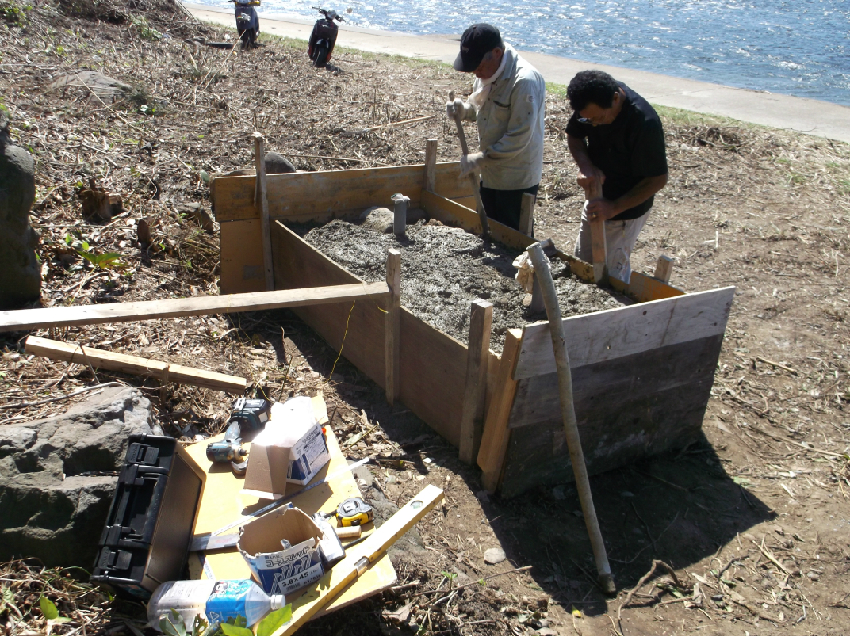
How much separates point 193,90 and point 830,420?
8.62 meters

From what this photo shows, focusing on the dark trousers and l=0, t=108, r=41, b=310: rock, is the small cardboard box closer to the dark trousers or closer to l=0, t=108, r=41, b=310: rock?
l=0, t=108, r=41, b=310: rock

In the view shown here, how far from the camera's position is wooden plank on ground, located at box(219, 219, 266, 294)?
5.27 meters

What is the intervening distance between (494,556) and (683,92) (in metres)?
13.6

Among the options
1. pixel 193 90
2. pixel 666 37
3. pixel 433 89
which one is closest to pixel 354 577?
pixel 193 90

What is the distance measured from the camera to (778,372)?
16.0 ft

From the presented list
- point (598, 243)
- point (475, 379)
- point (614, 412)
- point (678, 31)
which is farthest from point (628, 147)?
point (678, 31)

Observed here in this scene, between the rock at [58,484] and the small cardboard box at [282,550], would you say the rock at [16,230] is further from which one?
the small cardboard box at [282,550]

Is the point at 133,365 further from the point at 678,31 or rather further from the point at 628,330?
the point at 678,31

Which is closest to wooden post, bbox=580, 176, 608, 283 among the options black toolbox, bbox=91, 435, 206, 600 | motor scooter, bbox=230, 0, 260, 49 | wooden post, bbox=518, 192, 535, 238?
wooden post, bbox=518, 192, 535, 238

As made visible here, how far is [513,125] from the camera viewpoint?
484 centimetres

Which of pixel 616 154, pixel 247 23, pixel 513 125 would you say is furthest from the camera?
pixel 247 23

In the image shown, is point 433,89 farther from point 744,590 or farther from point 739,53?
point 739,53

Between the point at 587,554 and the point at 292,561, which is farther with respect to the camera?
the point at 587,554

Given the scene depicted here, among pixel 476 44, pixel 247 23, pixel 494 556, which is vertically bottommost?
pixel 494 556
